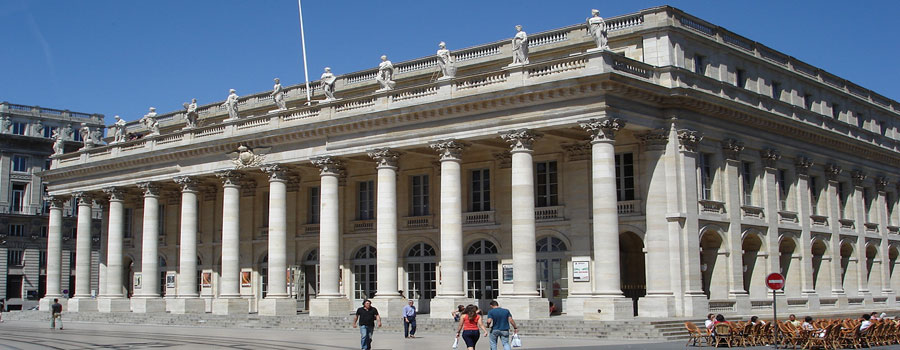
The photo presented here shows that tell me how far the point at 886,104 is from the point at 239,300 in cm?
3634

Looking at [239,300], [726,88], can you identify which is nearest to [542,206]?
[726,88]

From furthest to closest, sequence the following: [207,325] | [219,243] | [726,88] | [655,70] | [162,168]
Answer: [219,243], [162,168], [207,325], [726,88], [655,70]

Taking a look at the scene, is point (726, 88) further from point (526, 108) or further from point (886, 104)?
point (886, 104)

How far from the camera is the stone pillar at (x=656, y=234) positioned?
3488 cm

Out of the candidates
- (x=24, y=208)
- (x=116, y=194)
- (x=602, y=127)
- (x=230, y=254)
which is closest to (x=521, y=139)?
(x=602, y=127)

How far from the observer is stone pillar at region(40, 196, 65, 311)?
55844 millimetres

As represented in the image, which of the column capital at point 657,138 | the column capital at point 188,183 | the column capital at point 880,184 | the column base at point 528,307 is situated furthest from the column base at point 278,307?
the column capital at point 880,184

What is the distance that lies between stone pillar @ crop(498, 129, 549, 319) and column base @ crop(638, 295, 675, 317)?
3.61 m

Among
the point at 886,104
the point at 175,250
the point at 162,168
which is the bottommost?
the point at 175,250

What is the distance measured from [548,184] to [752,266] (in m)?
9.02

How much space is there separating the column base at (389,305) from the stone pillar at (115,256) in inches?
772

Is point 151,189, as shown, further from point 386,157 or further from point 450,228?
point 450,228

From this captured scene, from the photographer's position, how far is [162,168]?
Result: 49688mm

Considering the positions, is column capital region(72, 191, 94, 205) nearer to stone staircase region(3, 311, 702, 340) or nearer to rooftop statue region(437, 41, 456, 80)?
stone staircase region(3, 311, 702, 340)
